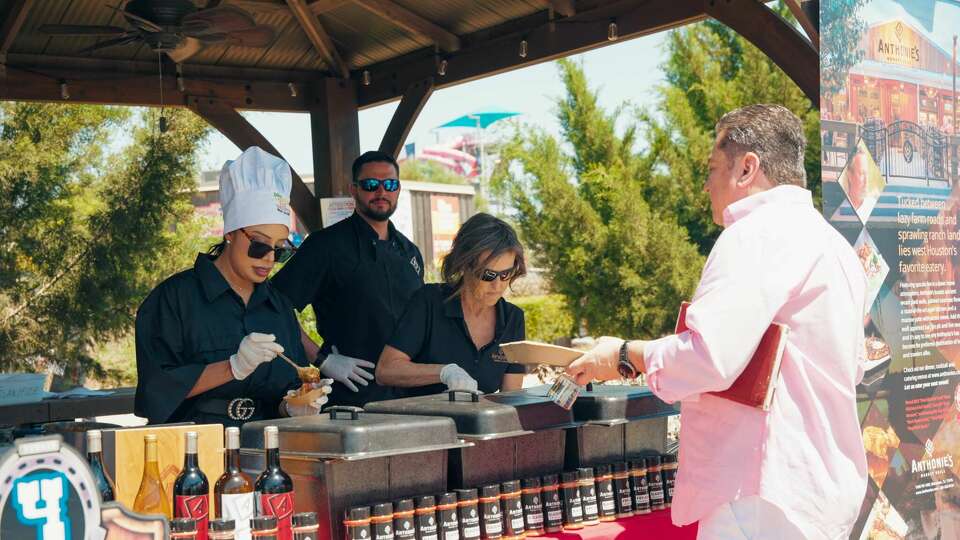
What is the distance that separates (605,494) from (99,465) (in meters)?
1.13

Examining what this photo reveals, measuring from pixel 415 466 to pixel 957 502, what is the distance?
7.38 ft

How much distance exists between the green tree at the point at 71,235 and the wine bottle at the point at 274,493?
8.37m

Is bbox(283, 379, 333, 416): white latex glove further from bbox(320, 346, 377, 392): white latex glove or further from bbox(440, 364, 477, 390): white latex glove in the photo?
bbox(320, 346, 377, 392): white latex glove

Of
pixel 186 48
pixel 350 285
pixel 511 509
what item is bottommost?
pixel 511 509

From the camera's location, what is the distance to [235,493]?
1964 millimetres

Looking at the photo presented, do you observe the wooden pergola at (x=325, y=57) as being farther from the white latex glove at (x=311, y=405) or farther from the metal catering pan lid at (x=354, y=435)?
the metal catering pan lid at (x=354, y=435)

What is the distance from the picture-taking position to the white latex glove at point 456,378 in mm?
Result: 3074

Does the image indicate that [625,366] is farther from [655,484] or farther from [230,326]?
[230,326]

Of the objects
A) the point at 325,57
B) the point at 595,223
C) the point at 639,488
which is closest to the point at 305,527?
the point at 639,488

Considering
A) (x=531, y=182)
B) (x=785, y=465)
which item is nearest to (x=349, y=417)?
(x=785, y=465)

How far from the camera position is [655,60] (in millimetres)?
17656

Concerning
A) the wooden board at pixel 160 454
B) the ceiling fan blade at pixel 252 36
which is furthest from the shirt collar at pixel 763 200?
the ceiling fan blade at pixel 252 36

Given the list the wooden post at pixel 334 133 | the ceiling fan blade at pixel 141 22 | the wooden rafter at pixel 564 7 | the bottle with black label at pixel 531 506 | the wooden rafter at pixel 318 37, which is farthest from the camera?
the wooden post at pixel 334 133

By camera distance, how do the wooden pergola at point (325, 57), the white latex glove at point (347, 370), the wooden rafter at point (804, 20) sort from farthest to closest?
1. the wooden pergola at point (325, 57)
2. the wooden rafter at point (804, 20)
3. the white latex glove at point (347, 370)
